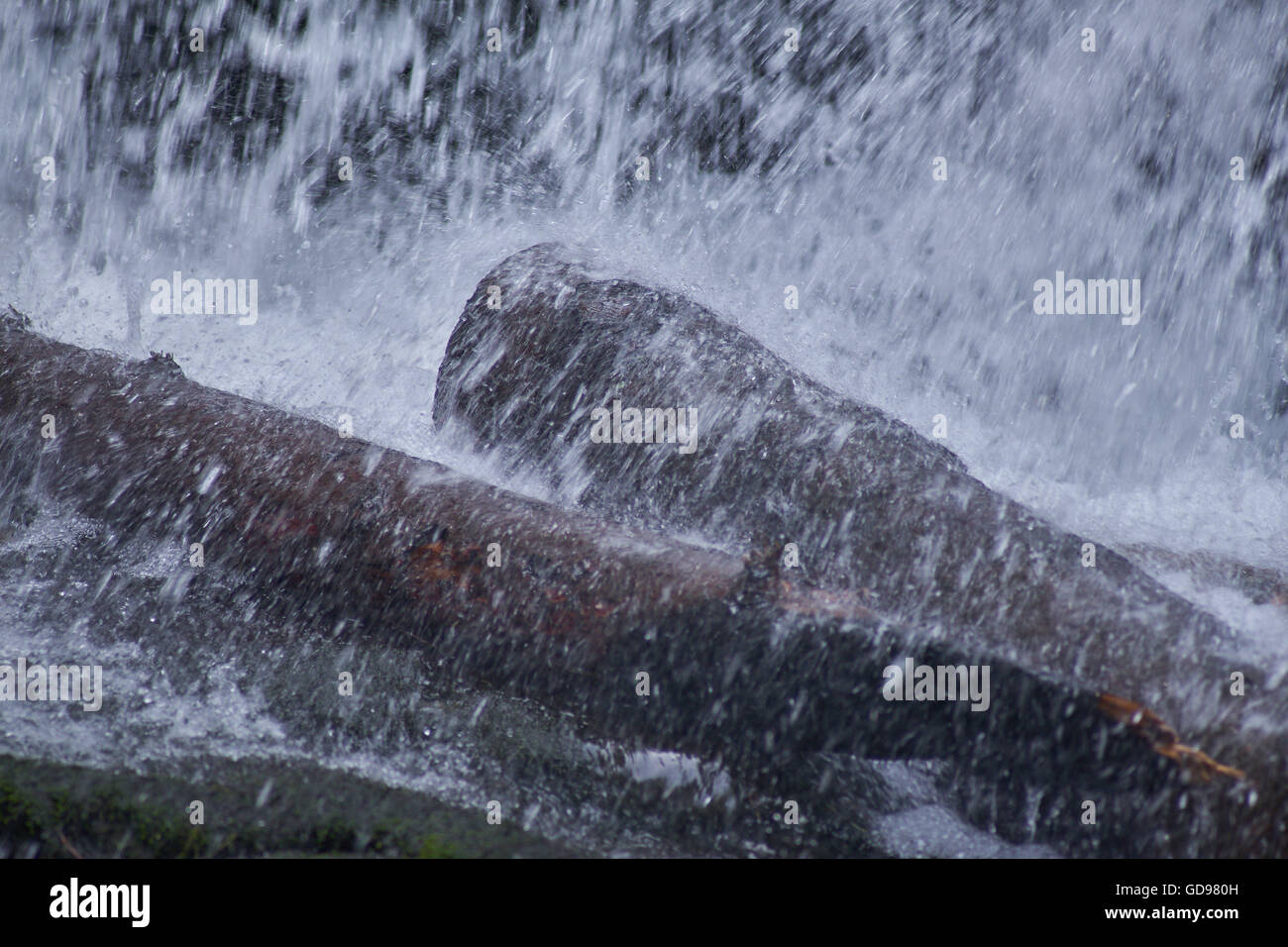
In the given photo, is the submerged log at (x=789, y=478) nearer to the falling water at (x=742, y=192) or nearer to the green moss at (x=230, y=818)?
the falling water at (x=742, y=192)

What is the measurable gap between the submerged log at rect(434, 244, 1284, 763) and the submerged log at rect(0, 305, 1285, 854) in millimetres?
217

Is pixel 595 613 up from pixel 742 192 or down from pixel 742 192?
down

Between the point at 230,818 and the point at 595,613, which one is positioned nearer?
the point at 230,818

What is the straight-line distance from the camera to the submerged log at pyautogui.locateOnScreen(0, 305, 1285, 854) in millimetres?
2418

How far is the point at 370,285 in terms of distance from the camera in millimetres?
6445

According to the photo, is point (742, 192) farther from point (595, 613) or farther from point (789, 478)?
point (595, 613)

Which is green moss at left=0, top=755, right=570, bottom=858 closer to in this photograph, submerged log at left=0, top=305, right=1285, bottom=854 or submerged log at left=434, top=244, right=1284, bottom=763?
submerged log at left=0, top=305, right=1285, bottom=854

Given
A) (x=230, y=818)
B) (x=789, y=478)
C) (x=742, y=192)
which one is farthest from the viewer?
(x=742, y=192)

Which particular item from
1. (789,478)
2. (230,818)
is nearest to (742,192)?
(789,478)

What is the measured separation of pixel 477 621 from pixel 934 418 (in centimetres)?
357

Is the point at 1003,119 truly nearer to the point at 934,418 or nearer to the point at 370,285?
the point at 934,418

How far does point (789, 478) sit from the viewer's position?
3.51 meters

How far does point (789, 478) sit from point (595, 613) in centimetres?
110
